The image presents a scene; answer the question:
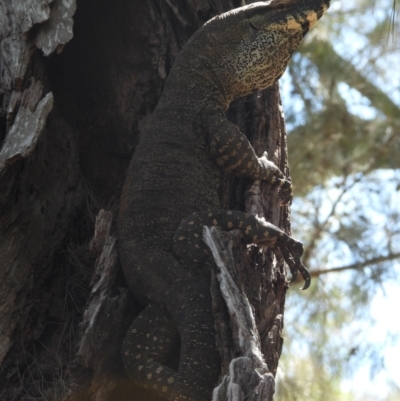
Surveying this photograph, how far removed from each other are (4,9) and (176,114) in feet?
4.09

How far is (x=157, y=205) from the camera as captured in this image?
4.24m

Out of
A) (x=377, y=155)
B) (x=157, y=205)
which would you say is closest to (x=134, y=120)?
(x=157, y=205)

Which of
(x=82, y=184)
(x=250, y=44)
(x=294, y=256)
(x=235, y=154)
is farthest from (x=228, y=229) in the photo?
(x=250, y=44)

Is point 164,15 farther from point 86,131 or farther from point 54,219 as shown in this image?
point 54,219

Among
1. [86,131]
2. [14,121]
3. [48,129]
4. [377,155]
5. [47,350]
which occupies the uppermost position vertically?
[377,155]

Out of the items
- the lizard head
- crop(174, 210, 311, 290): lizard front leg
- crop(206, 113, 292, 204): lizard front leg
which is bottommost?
crop(174, 210, 311, 290): lizard front leg

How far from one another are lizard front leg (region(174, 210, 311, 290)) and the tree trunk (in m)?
0.10

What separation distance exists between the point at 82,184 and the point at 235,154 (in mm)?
1058

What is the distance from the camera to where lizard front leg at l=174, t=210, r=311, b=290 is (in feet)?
12.9

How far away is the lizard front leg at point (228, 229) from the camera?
12.9 ft

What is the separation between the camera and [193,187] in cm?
441

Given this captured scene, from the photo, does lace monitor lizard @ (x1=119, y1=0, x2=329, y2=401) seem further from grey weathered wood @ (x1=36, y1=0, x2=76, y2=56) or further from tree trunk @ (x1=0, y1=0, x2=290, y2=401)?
grey weathered wood @ (x1=36, y1=0, x2=76, y2=56)

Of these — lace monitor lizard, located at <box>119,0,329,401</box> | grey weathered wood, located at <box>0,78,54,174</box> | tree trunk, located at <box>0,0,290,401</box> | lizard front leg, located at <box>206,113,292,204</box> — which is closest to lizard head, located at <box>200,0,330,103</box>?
lace monitor lizard, located at <box>119,0,329,401</box>

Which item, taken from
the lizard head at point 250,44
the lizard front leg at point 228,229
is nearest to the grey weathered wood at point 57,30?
the lizard head at point 250,44
